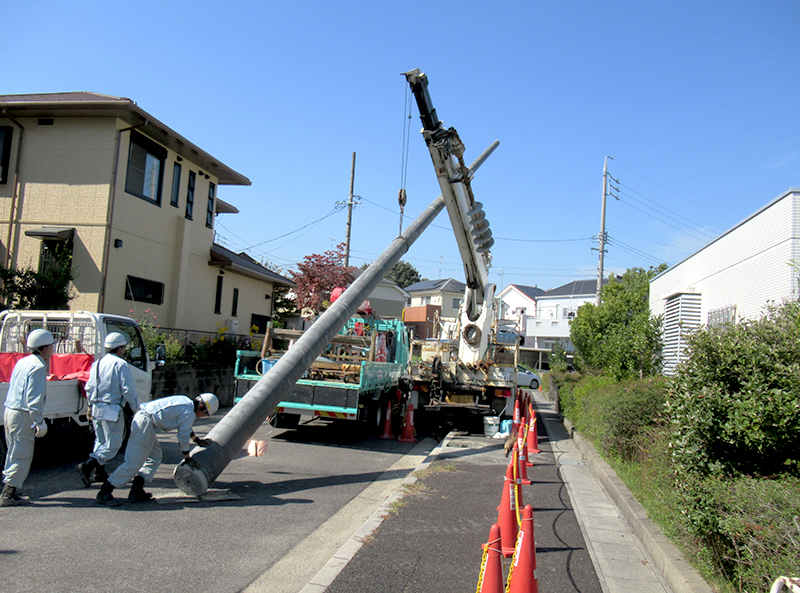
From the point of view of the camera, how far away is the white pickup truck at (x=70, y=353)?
7723 mm

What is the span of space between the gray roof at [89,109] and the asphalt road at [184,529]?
29.8 ft

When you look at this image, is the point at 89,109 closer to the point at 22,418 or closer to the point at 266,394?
the point at 22,418

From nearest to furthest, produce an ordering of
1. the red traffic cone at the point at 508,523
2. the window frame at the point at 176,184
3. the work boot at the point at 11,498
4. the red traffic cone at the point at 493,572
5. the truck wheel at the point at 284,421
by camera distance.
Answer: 1. the red traffic cone at the point at 493,572
2. the red traffic cone at the point at 508,523
3. the work boot at the point at 11,498
4. the truck wheel at the point at 284,421
5. the window frame at the point at 176,184

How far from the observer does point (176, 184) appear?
60.1 feet

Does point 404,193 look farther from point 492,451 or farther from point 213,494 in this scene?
point 213,494

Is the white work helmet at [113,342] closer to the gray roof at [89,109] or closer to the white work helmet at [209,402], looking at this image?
the white work helmet at [209,402]

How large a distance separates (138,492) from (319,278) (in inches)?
901

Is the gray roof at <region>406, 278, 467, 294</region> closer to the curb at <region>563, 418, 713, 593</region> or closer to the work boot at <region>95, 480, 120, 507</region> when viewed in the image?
the curb at <region>563, 418, 713, 593</region>

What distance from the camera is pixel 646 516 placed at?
6.39 m

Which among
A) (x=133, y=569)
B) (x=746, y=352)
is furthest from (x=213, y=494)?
(x=746, y=352)

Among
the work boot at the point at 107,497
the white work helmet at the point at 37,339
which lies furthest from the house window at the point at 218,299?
the work boot at the point at 107,497

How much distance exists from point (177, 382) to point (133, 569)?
36.0ft

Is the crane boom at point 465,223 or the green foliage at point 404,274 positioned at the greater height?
the green foliage at point 404,274

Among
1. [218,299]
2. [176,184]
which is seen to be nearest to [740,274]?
[176,184]
